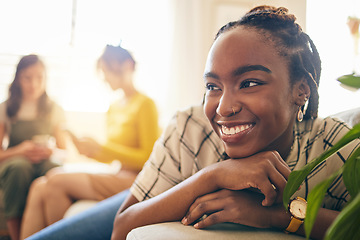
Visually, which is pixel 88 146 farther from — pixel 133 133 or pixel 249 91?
pixel 249 91

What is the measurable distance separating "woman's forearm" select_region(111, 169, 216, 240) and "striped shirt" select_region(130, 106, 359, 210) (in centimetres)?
10

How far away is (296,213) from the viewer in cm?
71

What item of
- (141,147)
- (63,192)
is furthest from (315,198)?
(63,192)

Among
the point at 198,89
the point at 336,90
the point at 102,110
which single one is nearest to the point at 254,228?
the point at 336,90

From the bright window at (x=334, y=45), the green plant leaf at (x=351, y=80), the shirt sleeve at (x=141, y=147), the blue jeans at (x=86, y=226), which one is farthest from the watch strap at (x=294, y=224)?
the shirt sleeve at (x=141, y=147)

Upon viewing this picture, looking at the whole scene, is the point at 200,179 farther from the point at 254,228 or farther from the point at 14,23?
the point at 14,23

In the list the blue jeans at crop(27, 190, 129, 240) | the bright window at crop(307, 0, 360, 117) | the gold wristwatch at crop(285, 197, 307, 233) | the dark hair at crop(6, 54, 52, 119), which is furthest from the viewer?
the dark hair at crop(6, 54, 52, 119)

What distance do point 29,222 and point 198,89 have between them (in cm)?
180

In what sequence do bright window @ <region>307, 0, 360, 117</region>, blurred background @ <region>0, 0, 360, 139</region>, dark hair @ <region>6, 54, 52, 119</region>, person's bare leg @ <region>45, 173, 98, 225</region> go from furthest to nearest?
blurred background @ <region>0, 0, 360, 139</region>, dark hair @ <region>6, 54, 52, 119</region>, person's bare leg @ <region>45, 173, 98, 225</region>, bright window @ <region>307, 0, 360, 117</region>

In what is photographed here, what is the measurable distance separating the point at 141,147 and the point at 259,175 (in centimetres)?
119

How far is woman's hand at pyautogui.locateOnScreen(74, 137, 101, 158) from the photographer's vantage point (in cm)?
180

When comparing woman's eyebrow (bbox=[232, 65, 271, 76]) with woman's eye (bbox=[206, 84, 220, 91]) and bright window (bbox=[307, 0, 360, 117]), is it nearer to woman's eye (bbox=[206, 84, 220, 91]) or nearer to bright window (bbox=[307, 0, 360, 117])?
woman's eye (bbox=[206, 84, 220, 91])

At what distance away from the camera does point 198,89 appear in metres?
3.07

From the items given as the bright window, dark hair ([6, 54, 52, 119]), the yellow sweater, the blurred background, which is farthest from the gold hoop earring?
the blurred background
